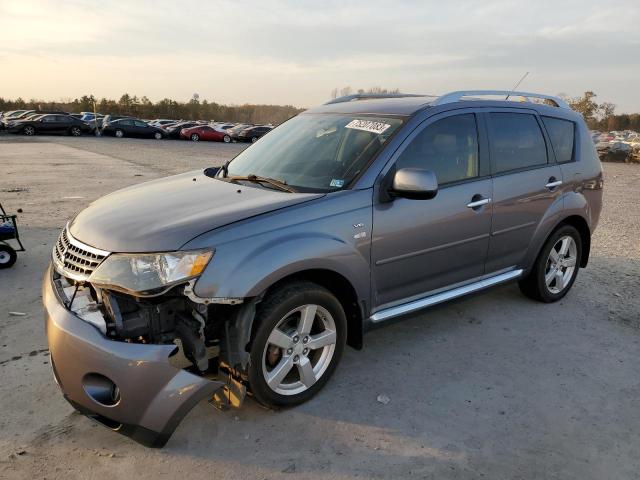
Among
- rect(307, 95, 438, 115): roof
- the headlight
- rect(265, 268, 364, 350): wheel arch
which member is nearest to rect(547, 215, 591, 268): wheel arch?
rect(307, 95, 438, 115): roof

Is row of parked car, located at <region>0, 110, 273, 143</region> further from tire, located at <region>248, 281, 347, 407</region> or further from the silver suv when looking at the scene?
tire, located at <region>248, 281, 347, 407</region>

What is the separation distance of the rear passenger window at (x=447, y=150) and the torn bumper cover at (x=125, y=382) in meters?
1.94

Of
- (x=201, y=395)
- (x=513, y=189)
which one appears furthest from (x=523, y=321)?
(x=201, y=395)

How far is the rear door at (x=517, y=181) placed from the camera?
13.5ft

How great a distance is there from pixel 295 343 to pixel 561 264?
10.1 feet

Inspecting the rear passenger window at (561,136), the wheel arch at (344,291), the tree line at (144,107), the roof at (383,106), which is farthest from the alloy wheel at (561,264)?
the tree line at (144,107)

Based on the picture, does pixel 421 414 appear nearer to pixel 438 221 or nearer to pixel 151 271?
pixel 438 221

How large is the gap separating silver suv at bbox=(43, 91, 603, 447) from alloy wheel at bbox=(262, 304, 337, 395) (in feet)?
0.04

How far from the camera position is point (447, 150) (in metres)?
3.80

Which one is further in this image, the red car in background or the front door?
the red car in background

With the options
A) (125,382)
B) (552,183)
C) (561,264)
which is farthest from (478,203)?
(125,382)

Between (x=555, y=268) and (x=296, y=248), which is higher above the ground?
(x=296, y=248)

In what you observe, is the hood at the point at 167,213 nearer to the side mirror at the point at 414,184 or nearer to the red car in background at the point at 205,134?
the side mirror at the point at 414,184

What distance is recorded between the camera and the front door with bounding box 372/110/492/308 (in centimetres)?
342
